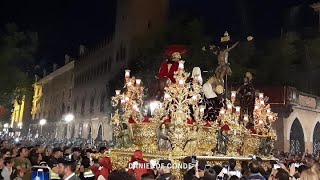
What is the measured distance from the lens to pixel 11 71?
88.2 ft

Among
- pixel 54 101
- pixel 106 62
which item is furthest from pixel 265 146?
pixel 54 101

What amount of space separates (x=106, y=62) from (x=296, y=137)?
A: 2657cm

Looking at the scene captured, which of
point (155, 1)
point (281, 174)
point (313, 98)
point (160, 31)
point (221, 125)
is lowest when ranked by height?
point (281, 174)

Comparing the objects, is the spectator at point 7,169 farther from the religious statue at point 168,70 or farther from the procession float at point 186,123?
the religious statue at point 168,70

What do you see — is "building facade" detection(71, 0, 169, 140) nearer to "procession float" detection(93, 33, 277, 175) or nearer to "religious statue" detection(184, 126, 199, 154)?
"procession float" detection(93, 33, 277, 175)

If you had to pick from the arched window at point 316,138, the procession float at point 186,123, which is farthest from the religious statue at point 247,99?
the arched window at point 316,138

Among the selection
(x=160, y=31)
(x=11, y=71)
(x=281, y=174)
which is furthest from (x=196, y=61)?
(x=281, y=174)

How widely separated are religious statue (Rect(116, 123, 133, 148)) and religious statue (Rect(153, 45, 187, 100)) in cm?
144

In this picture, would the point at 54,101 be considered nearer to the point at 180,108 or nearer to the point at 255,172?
the point at 180,108

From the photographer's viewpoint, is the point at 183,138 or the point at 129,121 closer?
the point at 183,138

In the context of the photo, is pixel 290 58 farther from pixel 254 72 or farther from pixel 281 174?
pixel 281 174

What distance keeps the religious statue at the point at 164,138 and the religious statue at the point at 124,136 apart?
3.68 feet

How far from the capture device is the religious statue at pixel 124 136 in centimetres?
1123

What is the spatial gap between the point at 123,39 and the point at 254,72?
56.7 feet
